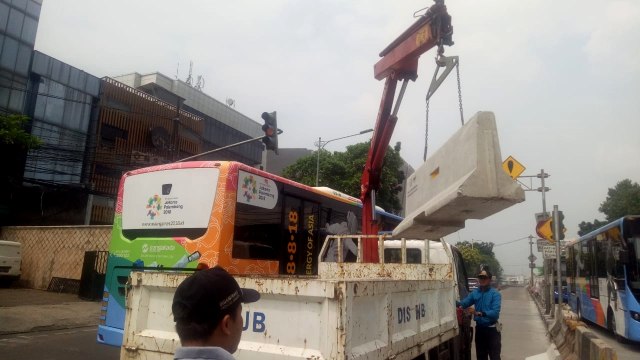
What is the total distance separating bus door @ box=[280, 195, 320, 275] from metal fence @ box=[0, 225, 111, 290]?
12124mm

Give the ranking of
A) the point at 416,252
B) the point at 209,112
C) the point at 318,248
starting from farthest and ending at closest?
the point at 209,112
the point at 318,248
the point at 416,252

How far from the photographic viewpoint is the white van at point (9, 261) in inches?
725

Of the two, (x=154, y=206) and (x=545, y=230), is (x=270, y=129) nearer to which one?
(x=154, y=206)

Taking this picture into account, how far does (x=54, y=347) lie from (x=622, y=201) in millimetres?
53884

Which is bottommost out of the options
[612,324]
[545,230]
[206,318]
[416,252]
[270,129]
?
[612,324]

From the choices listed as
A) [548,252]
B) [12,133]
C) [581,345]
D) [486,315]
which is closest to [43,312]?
[12,133]

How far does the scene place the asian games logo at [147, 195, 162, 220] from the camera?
22.7 ft

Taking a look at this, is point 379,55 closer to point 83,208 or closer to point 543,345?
point 543,345

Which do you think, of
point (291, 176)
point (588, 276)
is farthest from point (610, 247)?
point (291, 176)

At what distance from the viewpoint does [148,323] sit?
3.82m

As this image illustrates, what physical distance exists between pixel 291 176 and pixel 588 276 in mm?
18809

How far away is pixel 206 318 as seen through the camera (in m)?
1.84

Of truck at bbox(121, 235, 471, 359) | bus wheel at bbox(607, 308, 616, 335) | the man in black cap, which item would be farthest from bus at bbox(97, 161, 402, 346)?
bus wheel at bbox(607, 308, 616, 335)

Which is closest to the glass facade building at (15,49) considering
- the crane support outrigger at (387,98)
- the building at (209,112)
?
the building at (209,112)
